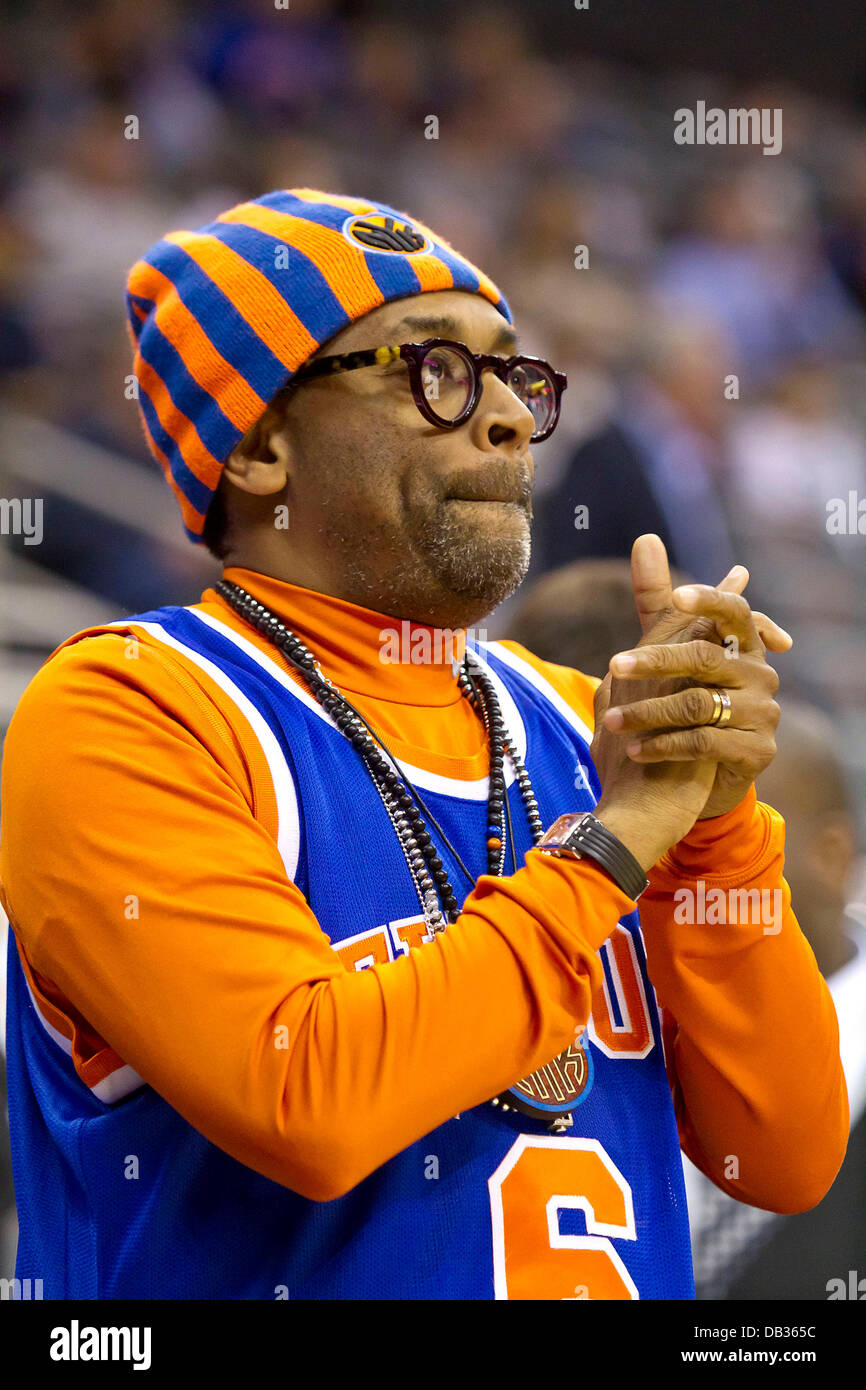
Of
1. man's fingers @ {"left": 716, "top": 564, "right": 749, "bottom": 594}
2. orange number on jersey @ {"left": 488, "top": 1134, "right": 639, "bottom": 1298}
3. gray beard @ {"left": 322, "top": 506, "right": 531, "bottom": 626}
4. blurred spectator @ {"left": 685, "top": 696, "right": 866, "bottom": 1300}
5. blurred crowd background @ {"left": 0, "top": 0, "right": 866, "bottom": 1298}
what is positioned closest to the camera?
orange number on jersey @ {"left": 488, "top": 1134, "right": 639, "bottom": 1298}

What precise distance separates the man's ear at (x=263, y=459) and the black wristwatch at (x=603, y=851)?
611mm

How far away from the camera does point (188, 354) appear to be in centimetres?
165

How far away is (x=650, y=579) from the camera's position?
1.36 meters

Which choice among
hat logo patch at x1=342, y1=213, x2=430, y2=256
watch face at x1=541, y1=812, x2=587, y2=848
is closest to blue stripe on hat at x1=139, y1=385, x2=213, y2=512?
hat logo patch at x1=342, y1=213, x2=430, y2=256

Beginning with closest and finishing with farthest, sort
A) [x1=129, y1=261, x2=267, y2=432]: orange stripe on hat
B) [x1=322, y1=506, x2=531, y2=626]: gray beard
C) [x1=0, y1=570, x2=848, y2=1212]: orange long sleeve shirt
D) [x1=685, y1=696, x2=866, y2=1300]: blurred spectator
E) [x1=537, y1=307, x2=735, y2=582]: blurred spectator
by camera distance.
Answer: [x1=0, y1=570, x2=848, y2=1212]: orange long sleeve shirt < [x1=322, y1=506, x2=531, y2=626]: gray beard < [x1=129, y1=261, x2=267, y2=432]: orange stripe on hat < [x1=685, y1=696, x2=866, y2=1300]: blurred spectator < [x1=537, y1=307, x2=735, y2=582]: blurred spectator

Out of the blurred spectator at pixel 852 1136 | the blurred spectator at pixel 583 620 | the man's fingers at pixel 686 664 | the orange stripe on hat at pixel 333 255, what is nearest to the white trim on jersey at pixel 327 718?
the man's fingers at pixel 686 664

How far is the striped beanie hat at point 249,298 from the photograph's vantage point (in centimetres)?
157

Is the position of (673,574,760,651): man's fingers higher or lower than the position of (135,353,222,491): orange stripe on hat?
lower

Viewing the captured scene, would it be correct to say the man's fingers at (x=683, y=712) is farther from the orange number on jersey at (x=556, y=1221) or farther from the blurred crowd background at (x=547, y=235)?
the blurred crowd background at (x=547, y=235)

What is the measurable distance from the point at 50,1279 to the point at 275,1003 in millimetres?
454

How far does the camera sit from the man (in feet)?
3.70

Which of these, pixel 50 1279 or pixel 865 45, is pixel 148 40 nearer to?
pixel 865 45

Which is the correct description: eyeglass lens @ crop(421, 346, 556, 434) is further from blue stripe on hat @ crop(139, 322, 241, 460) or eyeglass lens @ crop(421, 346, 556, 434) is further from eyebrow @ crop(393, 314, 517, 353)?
blue stripe on hat @ crop(139, 322, 241, 460)
